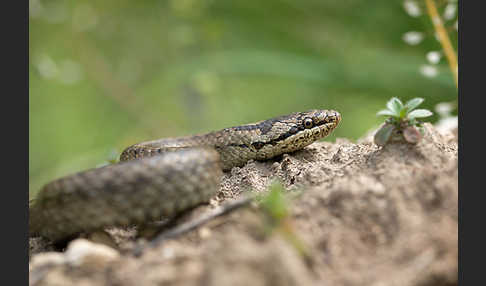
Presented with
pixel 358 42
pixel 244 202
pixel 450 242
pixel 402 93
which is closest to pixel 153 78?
pixel 358 42

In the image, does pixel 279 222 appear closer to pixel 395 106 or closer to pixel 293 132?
pixel 395 106

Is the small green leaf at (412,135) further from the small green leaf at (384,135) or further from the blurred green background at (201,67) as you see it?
the blurred green background at (201,67)

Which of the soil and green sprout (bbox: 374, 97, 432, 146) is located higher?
green sprout (bbox: 374, 97, 432, 146)

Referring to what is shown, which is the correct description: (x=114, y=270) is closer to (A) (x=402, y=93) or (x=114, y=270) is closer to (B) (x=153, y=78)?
(A) (x=402, y=93)

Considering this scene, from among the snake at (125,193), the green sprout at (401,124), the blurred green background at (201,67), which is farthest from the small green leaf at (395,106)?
the blurred green background at (201,67)

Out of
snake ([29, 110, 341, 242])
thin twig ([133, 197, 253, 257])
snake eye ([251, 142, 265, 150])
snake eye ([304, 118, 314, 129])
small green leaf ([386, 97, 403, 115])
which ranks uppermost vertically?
snake eye ([304, 118, 314, 129])

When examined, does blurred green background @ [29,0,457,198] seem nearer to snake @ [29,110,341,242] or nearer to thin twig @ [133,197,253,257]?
snake @ [29,110,341,242]

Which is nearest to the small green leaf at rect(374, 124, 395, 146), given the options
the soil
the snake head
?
the soil

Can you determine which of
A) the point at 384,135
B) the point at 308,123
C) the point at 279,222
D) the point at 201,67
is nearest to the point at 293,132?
the point at 308,123
